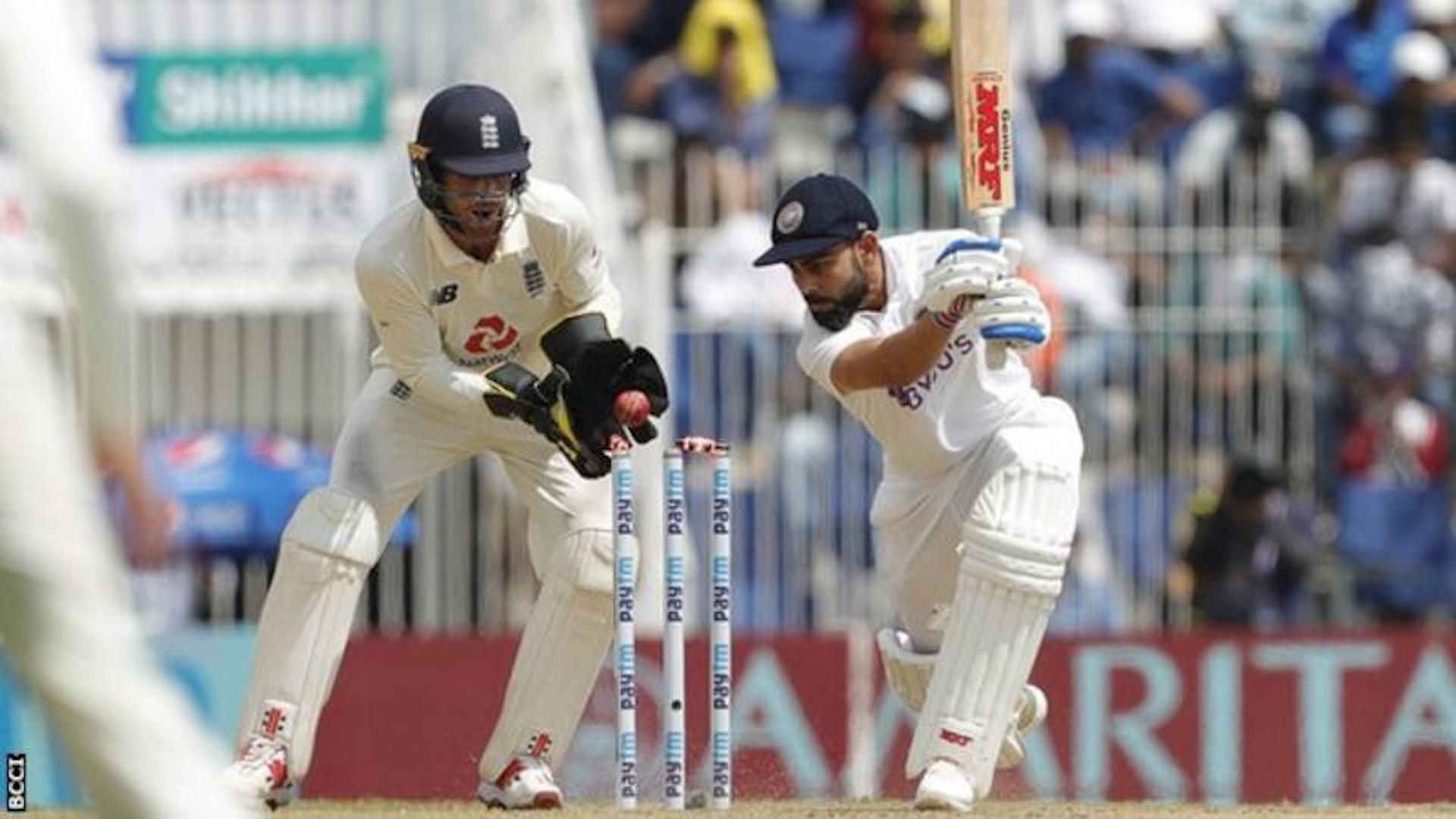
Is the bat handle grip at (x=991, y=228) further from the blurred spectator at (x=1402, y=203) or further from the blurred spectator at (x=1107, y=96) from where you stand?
the blurred spectator at (x=1107, y=96)

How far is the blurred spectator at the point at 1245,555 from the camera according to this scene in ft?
43.1

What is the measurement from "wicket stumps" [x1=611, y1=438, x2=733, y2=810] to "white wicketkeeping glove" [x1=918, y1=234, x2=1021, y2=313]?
688 millimetres

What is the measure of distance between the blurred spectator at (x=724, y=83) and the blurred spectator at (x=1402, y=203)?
7.24 ft

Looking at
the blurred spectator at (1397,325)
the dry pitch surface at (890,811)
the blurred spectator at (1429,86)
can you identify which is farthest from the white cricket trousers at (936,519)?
the blurred spectator at (1429,86)

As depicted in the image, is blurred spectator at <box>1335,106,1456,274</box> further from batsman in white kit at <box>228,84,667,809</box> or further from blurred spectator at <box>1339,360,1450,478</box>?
batsman in white kit at <box>228,84,667,809</box>

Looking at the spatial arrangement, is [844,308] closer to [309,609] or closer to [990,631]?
[990,631]

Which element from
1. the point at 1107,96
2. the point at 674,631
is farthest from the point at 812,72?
the point at 674,631

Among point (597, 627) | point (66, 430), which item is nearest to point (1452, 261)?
point (597, 627)

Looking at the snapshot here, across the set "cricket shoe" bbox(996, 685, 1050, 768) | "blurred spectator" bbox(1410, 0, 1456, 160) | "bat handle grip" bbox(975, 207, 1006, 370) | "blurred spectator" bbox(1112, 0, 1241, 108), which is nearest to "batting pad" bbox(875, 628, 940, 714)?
"cricket shoe" bbox(996, 685, 1050, 768)

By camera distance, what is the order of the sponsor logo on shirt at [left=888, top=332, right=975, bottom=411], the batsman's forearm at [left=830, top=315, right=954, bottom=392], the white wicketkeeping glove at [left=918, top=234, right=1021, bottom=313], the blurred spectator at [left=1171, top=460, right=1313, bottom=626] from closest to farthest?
the white wicketkeeping glove at [left=918, top=234, right=1021, bottom=313] → the batsman's forearm at [left=830, top=315, right=954, bottom=392] → the sponsor logo on shirt at [left=888, top=332, right=975, bottom=411] → the blurred spectator at [left=1171, top=460, right=1313, bottom=626]

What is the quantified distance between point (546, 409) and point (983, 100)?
1.25 m

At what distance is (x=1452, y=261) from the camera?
1366cm

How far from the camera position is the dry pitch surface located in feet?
27.5

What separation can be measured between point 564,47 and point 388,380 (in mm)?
4863
